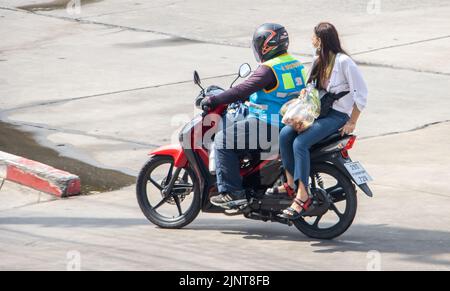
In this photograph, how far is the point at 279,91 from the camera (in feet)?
28.3

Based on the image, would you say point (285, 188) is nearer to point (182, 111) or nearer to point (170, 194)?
point (170, 194)

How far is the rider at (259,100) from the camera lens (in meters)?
8.61

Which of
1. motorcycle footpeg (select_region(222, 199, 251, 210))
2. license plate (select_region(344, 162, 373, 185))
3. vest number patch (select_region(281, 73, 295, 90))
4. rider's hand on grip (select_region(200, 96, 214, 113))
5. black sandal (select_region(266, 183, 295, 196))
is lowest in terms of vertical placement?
motorcycle footpeg (select_region(222, 199, 251, 210))

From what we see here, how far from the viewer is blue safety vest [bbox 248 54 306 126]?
28.3 feet

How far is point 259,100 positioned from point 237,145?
389 mm

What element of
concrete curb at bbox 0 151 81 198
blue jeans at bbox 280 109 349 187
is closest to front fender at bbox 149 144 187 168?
blue jeans at bbox 280 109 349 187

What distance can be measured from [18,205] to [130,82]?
17.2ft

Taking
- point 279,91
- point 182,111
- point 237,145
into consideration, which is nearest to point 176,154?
point 237,145

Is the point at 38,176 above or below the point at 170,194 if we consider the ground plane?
below

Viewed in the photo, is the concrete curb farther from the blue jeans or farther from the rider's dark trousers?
the blue jeans

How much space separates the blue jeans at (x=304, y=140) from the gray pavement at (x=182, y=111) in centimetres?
59

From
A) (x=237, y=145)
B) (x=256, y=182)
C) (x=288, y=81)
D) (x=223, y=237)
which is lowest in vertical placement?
(x=223, y=237)

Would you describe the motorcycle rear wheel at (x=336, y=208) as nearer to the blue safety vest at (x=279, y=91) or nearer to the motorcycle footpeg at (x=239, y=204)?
the motorcycle footpeg at (x=239, y=204)

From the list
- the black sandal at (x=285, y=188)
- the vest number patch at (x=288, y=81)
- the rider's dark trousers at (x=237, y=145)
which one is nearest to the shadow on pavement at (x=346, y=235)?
the black sandal at (x=285, y=188)
